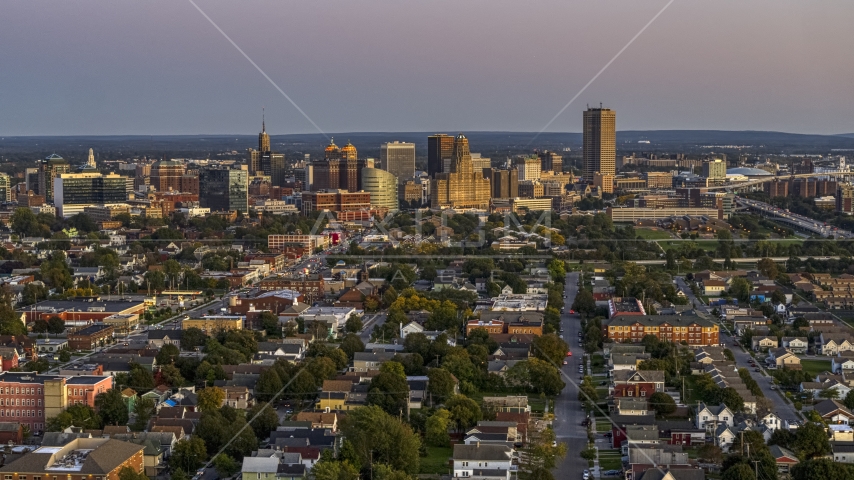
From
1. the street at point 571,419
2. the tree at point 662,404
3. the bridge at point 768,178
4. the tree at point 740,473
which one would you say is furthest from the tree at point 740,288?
the bridge at point 768,178

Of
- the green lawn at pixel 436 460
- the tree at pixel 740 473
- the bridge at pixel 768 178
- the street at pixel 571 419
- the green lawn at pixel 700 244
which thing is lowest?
the green lawn at pixel 436 460

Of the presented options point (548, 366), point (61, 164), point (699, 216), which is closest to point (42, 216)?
point (61, 164)

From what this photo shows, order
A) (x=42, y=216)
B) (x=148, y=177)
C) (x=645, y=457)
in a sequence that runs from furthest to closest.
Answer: (x=148, y=177)
(x=42, y=216)
(x=645, y=457)

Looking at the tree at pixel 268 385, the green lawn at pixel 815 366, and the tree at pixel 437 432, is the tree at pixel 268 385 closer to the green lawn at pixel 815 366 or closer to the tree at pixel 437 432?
the tree at pixel 437 432

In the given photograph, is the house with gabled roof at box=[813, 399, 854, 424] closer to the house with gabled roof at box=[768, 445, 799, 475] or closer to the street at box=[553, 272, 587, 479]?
the house with gabled roof at box=[768, 445, 799, 475]

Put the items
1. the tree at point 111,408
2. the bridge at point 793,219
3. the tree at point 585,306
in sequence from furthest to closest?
the bridge at point 793,219
the tree at point 585,306
the tree at point 111,408

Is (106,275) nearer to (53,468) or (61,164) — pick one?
(53,468)

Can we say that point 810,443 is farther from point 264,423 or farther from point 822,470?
point 264,423

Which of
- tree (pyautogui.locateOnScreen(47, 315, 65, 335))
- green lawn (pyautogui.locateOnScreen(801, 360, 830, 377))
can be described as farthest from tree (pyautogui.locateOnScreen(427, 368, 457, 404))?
tree (pyautogui.locateOnScreen(47, 315, 65, 335))
